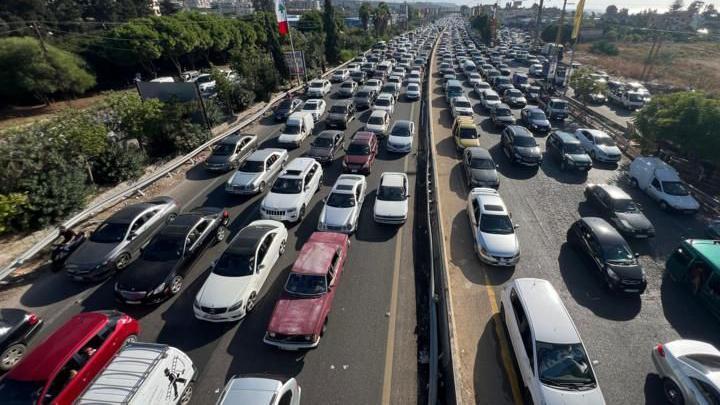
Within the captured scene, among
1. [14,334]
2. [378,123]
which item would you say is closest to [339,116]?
[378,123]

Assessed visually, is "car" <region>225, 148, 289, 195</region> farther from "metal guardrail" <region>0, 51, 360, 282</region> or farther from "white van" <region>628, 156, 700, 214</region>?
"white van" <region>628, 156, 700, 214</region>

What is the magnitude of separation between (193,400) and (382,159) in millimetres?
16708

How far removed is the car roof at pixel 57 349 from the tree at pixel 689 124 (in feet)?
91.6

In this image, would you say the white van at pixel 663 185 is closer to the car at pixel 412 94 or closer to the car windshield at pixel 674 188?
the car windshield at pixel 674 188

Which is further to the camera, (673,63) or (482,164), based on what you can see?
(673,63)

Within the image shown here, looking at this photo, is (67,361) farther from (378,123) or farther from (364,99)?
(364,99)

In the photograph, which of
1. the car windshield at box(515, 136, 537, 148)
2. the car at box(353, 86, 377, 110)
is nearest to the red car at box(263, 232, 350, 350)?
the car windshield at box(515, 136, 537, 148)

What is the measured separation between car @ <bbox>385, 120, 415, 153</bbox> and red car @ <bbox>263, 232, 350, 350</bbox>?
1165 centimetres

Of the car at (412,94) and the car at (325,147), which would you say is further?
the car at (412,94)

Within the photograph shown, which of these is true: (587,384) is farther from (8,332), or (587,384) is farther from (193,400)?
(8,332)

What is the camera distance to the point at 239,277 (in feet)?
35.4

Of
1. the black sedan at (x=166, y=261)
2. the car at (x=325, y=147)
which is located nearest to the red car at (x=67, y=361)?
the black sedan at (x=166, y=261)

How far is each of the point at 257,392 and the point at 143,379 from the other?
2671 millimetres

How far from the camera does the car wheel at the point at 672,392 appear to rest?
8.02 meters
